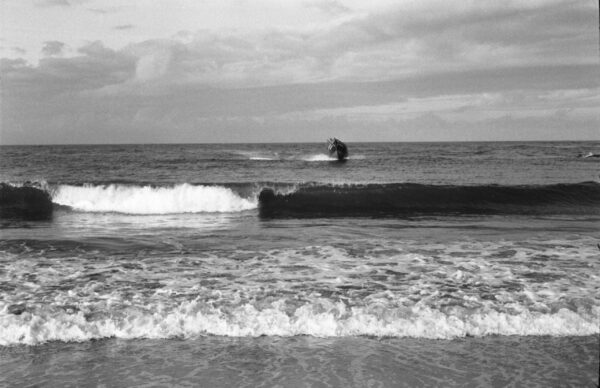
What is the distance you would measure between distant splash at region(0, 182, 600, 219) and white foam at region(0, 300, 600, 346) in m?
12.1

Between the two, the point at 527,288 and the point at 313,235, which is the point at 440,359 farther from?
the point at 313,235

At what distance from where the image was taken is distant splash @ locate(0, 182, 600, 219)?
65.1 ft

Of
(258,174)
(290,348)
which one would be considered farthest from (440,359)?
(258,174)

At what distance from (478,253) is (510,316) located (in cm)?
428

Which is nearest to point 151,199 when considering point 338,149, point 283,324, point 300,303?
point 300,303

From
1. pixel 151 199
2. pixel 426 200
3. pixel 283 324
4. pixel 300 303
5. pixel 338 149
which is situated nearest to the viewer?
pixel 283 324

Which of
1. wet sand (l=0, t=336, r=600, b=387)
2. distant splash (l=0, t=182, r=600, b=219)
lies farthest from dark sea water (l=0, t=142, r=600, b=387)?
distant splash (l=0, t=182, r=600, b=219)

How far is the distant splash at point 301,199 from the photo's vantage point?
19828 mm

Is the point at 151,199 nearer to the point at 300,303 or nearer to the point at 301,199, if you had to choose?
the point at 301,199

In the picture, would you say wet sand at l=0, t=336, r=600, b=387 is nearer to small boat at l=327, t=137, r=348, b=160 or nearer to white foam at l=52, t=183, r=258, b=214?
white foam at l=52, t=183, r=258, b=214

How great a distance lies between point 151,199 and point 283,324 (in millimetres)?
15598

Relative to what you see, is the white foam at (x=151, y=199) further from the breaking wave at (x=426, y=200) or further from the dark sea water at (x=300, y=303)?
the dark sea water at (x=300, y=303)

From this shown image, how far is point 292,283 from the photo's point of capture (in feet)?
27.3

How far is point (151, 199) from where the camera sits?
2078 centimetres
